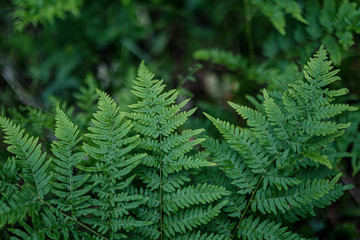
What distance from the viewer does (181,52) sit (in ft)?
13.3

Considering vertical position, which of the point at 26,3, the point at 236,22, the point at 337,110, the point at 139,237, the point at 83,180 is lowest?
the point at 139,237

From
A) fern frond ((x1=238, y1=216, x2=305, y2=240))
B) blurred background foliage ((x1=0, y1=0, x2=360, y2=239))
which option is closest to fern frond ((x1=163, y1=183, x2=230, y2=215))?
fern frond ((x1=238, y1=216, x2=305, y2=240))

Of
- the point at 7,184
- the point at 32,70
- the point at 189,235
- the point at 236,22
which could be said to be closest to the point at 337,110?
the point at 189,235

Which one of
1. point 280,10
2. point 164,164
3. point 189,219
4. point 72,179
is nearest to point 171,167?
point 164,164

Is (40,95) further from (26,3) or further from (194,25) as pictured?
(194,25)

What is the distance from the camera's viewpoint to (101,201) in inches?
59.7

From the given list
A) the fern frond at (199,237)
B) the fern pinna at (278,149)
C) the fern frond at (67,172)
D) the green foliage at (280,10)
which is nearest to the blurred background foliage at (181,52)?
the green foliage at (280,10)

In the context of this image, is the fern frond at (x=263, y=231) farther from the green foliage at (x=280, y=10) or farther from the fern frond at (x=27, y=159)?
the green foliage at (x=280, y=10)

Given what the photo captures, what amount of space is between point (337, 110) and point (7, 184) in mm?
1834

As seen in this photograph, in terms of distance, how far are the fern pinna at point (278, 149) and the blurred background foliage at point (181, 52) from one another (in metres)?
0.39

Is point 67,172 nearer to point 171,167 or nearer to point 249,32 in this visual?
point 171,167

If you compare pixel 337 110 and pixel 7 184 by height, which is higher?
pixel 337 110

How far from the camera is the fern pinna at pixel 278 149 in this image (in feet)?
4.96

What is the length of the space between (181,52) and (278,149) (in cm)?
278
